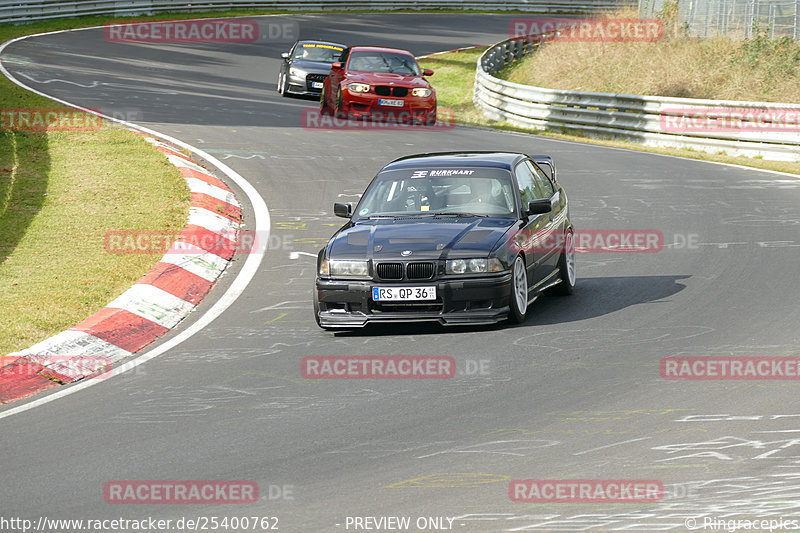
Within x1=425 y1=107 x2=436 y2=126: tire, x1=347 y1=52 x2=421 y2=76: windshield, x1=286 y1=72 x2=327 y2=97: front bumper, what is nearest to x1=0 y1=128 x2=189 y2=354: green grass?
x1=347 y1=52 x2=421 y2=76: windshield

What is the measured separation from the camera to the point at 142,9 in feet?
163

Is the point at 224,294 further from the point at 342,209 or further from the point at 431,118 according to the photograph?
the point at 431,118

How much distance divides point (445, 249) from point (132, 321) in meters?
2.72

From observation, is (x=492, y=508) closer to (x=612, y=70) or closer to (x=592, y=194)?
(x=592, y=194)

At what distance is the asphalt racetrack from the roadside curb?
0.38m

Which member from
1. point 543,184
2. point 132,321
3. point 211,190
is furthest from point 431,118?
point 132,321

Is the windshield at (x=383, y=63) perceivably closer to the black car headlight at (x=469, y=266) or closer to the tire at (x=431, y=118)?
the tire at (x=431, y=118)

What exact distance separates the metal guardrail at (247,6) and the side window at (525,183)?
104 feet

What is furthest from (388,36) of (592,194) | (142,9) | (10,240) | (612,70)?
(10,240)

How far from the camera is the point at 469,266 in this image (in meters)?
9.92

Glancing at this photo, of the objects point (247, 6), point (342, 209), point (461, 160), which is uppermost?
point (461, 160)

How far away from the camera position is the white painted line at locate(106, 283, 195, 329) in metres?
10.5

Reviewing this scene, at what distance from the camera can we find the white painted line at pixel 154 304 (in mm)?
10516

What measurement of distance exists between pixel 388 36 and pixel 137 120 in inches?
1055
